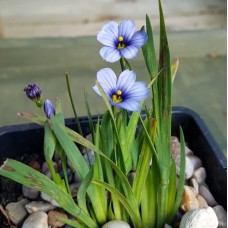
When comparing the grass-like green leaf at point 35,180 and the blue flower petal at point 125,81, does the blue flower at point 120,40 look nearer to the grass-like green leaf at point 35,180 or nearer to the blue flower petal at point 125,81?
the blue flower petal at point 125,81

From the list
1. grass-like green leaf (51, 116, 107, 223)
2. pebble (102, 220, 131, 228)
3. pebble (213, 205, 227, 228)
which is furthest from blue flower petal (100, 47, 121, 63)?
pebble (213, 205, 227, 228)

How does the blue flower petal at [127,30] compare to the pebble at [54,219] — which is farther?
the pebble at [54,219]

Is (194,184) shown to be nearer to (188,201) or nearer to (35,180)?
(188,201)

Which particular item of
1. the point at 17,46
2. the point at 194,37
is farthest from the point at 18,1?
the point at 194,37

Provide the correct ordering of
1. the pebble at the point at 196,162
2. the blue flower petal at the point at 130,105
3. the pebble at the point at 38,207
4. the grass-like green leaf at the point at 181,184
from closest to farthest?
the blue flower petal at the point at 130,105, the grass-like green leaf at the point at 181,184, the pebble at the point at 38,207, the pebble at the point at 196,162

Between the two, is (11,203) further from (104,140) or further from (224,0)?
(224,0)

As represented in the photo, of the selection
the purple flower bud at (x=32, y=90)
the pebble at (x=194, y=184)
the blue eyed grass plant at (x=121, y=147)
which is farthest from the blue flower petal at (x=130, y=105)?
the pebble at (x=194, y=184)

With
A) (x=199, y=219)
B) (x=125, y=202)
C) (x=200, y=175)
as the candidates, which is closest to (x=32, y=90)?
(x=125, y=202)
